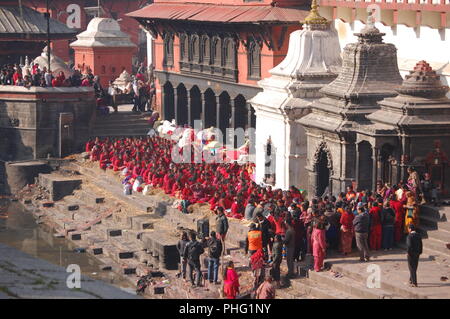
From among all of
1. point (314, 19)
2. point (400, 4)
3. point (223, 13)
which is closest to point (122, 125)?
point (223, 13)

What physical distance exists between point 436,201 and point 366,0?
1215 centimetres

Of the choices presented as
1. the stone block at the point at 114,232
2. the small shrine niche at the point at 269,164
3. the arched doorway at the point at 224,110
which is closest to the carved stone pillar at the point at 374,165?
the small shrine niche at the point at 269,164

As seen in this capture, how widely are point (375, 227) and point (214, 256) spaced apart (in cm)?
337

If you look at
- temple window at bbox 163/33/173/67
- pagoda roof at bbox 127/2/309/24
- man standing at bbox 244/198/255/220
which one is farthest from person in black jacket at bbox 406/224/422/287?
temple window at bbox 163/33/173/67

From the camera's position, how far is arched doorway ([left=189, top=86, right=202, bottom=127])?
169 ft

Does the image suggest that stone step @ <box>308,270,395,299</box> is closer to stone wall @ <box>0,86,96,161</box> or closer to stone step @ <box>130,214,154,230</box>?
stone step @ <box>130,214,154,230</box>

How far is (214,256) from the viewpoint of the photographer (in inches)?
1131

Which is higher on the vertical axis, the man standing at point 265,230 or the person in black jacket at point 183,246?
the man standing at point 265,230

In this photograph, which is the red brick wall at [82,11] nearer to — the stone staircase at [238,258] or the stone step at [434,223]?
the stone staircase at [238,258]

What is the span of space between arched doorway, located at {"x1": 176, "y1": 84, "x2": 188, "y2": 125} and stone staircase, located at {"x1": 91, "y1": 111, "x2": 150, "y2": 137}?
1657mm

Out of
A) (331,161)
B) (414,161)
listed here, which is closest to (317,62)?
(331,161)

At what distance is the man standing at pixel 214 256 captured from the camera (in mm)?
28688

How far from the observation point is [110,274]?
32688mm

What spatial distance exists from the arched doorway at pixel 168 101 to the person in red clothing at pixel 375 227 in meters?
25.0
